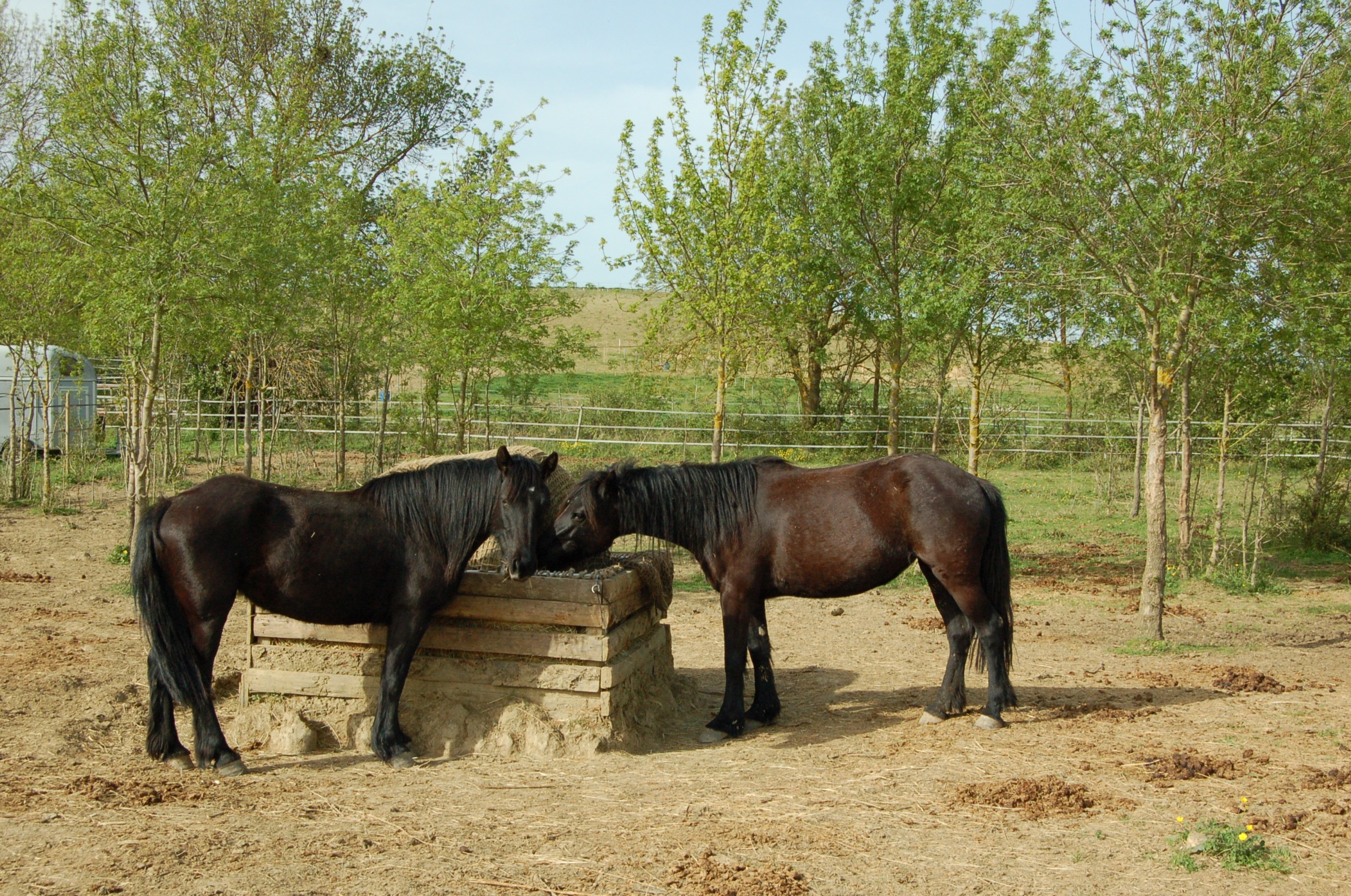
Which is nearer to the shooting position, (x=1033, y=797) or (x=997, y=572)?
(x=1033, y=797)

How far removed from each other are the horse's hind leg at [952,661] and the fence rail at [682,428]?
1422 centimetres

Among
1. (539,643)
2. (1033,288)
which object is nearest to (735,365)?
(1033,288)

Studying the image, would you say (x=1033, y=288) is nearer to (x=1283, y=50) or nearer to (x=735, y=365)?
(x=1283, y=50)

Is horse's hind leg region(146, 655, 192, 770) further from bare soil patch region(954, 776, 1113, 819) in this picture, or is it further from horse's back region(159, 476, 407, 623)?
bare soil patch region(954, 776, 1113, 819)

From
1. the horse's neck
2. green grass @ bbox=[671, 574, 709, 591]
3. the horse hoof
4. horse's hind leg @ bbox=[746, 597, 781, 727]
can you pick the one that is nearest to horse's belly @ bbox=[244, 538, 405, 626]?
the horse hoof

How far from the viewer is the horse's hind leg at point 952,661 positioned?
6.32 m

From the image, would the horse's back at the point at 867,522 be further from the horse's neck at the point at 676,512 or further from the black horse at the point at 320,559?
the black horse at the point at 320,559

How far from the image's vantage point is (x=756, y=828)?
14.2 feet

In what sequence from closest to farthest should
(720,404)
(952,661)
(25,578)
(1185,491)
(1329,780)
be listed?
(1329,780) → (952,661) → (25,578) → (1185,491) → (720,404)

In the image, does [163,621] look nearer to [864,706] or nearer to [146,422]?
Answer: [864,706]

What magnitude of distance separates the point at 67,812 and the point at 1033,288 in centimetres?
888

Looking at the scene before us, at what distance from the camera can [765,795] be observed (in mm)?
4840

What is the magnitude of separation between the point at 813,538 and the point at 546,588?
1813mm

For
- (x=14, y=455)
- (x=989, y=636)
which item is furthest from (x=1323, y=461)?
(x=14, y=455)
